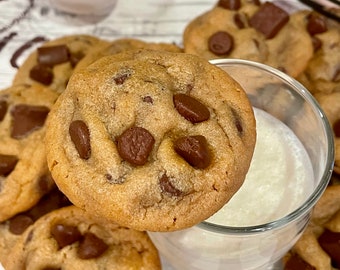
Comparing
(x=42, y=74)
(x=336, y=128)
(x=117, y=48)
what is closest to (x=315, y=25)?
(x=336, y=128)

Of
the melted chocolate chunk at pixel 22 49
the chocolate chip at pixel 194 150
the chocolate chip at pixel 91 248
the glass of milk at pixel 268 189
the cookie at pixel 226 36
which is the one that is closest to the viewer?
the chocolate chip at pixel 194 150

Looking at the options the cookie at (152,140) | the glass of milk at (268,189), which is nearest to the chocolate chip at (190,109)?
the cookie at (152,140)

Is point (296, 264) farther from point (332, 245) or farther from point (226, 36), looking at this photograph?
point (226, 36)

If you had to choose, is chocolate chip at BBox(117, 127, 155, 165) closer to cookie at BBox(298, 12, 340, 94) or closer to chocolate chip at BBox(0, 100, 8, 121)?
chocolate chip at BBox(0, 100, 8, 121)

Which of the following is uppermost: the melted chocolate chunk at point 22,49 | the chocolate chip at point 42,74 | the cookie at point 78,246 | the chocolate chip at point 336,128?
the chocolate chip at point 336,128

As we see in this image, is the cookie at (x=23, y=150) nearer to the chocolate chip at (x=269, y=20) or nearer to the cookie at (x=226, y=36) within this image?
the cookie at (x=226, y=36)

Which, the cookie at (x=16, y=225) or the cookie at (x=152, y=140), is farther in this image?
the cookie at (x=16, y=225)

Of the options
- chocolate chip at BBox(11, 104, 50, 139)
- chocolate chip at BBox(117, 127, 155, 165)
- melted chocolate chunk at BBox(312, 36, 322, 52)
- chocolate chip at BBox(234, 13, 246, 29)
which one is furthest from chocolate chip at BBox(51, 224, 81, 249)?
melted chocolate chunk at BBox(312, 36, 322, 52)

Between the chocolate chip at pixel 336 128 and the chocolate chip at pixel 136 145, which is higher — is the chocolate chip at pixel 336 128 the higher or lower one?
the lower one
